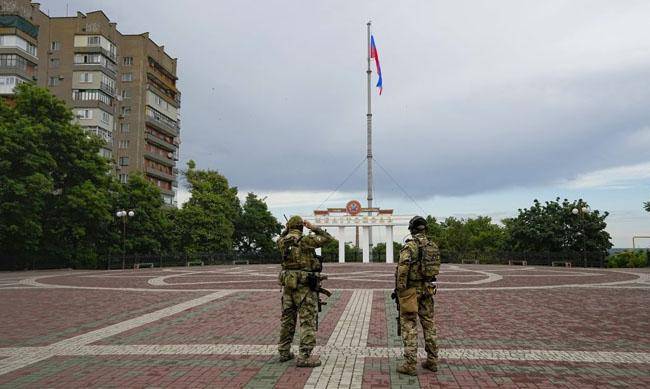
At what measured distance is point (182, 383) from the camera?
17.7 ft

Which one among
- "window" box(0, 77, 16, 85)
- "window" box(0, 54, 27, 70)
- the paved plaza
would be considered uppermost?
"window" box(0, 54, 27, 70)

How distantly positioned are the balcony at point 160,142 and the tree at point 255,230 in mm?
17104

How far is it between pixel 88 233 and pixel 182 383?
32651mm

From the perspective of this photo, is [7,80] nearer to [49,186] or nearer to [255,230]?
[49,186]

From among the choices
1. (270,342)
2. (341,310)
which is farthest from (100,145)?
(270,342)

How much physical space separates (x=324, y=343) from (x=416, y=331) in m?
2.15

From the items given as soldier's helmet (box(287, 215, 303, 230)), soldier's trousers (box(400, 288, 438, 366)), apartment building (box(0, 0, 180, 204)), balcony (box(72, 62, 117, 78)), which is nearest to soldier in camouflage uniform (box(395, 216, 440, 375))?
soldier's trousers (box(400, 288, 438, 366))

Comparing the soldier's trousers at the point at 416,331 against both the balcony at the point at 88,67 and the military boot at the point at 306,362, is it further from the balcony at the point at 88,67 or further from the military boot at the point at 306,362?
the balcony at the point at 88,67

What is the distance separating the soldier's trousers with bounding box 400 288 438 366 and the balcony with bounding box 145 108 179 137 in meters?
61.4

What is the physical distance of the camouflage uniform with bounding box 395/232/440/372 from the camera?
229 inches

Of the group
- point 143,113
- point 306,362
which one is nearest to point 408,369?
point 306,362

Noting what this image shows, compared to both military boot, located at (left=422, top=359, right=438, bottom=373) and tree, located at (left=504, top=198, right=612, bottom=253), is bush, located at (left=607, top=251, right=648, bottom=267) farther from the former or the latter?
military boot, located at (left=422, top=359, right=438, bottom=373)

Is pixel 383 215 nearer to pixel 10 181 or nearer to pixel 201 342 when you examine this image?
pixel 10 181

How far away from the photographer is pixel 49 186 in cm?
2878
